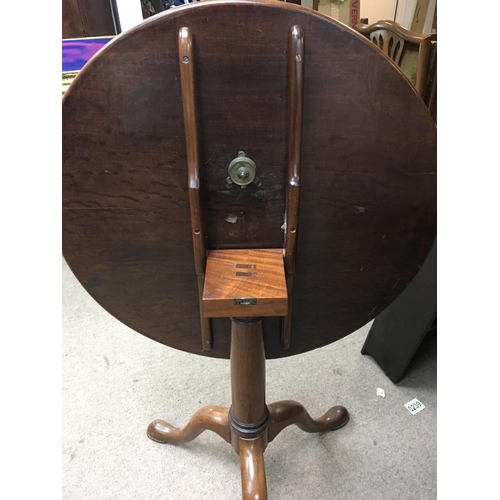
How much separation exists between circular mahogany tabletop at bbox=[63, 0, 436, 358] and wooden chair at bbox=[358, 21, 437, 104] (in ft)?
2.80

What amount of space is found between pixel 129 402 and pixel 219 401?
0.33 m

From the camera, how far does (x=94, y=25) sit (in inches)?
73.0

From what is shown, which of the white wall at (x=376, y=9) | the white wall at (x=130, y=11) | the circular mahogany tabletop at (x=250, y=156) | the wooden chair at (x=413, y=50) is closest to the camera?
the circular mahogany tabletop at (x=250, y=156)

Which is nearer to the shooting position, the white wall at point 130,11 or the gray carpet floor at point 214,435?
the gray carpet floor at point 214,435

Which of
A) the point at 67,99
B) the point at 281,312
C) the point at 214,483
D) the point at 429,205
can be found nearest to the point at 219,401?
the point at 214,483

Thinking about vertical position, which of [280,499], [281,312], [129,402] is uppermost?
[281,312]

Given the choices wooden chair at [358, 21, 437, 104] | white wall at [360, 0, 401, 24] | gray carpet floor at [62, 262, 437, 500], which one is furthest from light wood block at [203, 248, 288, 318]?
white wall at [360, 0, 401, 24]

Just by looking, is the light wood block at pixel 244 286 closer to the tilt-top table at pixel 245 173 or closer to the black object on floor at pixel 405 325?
the tilt-top table at pixel 245 173

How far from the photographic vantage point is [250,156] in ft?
2.29

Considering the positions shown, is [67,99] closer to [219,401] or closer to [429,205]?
[429,205]

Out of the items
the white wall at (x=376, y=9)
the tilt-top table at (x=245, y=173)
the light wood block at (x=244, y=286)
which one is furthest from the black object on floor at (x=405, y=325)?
the white wall at (x=376, y=9)

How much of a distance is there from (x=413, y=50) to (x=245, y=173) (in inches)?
48.2

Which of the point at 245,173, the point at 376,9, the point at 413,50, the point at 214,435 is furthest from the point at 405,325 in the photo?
the point at 376,9

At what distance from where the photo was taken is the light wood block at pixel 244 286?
681mm
